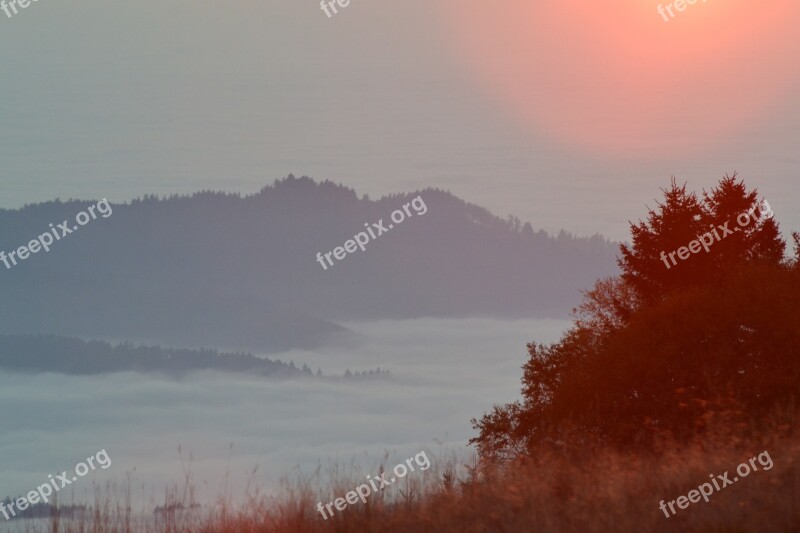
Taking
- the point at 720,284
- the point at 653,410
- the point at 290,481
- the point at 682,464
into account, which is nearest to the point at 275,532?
the point at 290,481

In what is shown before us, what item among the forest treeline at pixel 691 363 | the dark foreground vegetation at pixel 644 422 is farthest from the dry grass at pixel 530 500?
the forest treeline at pixel 691 363

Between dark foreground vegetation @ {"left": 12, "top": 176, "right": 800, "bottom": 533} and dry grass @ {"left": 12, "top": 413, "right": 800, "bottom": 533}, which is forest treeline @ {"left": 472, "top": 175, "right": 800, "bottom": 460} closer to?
dark foreground vegetation @ {"left": 12, "top": 176, "right": 800, "bottom": 533}

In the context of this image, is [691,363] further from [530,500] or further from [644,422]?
[530,500]

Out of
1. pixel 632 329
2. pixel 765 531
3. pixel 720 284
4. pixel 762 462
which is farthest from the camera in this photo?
pixel 720 284

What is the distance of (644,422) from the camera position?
28062mm

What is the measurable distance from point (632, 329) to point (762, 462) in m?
22.2

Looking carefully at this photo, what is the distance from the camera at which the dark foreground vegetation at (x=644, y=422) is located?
1123 cm

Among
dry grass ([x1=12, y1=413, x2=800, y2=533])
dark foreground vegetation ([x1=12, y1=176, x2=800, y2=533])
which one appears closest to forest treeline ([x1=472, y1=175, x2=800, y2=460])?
dark foreground vegetation ([x1=12, y1=176, x2=800, y2=533])

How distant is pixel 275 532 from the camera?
39.7ft

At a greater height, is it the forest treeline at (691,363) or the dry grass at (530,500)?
the forest treeline at (691,363)

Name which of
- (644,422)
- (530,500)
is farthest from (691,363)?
(530,500)

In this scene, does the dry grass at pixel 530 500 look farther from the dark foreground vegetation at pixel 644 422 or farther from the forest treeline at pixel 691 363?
the forest treeline at pixel 691 363

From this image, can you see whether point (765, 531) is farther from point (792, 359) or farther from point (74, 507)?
point (792, 359)

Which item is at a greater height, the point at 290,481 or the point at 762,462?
the point at 290,481
